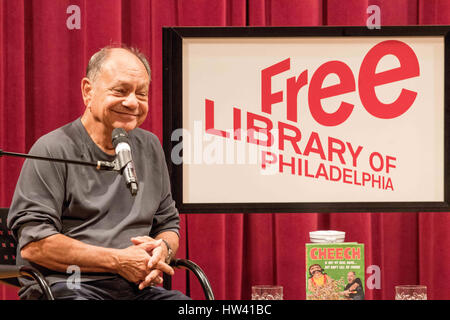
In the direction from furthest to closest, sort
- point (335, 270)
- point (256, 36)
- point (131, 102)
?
point (256, 36)
point (335, 270)
point (131, 102)

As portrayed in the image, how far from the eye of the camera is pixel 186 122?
2629 millimetres

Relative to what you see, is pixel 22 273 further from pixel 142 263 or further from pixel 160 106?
pixel 160 106

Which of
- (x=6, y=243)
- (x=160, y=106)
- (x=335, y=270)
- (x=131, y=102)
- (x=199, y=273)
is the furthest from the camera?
(x=160, y=106)

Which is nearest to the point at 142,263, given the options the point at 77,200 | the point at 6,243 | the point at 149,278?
the point at 149,278

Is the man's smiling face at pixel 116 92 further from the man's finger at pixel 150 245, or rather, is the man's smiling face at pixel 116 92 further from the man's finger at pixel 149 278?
the man's finger at pixel 149 278

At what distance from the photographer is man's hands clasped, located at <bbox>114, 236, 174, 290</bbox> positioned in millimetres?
2051

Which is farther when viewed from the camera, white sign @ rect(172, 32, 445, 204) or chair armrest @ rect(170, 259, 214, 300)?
white sign @ rect(172, 32, 445, 204)

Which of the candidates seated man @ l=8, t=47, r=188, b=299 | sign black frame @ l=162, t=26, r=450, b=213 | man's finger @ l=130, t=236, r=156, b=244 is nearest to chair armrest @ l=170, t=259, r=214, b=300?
seated man @ l=8, t=47, r=188, b=299

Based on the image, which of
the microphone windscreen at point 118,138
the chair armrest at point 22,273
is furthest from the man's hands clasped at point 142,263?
the microphone windscreen at point 118,138

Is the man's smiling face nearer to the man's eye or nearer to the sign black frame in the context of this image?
the man's eye

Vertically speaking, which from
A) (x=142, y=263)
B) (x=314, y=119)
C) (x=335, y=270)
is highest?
(x=314, y=119)

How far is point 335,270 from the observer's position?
2529mm

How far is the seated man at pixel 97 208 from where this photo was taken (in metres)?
2.01

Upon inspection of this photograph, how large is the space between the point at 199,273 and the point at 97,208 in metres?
0.42
